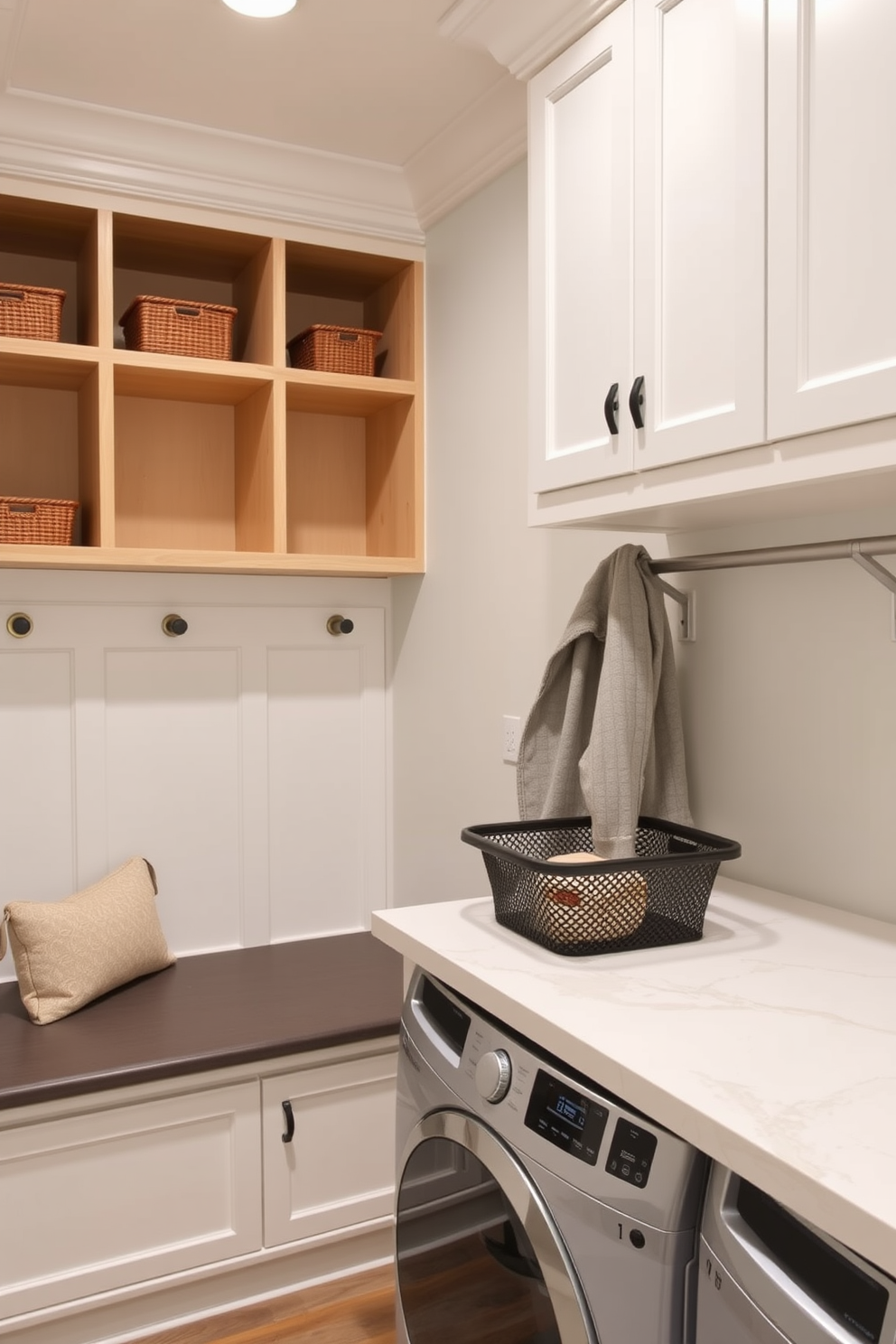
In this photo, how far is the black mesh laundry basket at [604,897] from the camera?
133 cm

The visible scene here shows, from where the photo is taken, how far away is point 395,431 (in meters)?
2.77

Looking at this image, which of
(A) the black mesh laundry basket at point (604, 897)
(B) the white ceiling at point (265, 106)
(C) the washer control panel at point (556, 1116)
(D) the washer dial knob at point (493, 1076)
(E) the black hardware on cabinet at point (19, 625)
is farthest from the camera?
(E) the black hardware on cabinet at point (19, 625)

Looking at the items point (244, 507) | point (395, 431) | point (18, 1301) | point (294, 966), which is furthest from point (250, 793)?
point (18, 1301)

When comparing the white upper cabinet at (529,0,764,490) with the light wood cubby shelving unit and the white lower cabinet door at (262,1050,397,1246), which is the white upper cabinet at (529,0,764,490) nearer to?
the light wood cubby shelving unit

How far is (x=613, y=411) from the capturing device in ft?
4.91

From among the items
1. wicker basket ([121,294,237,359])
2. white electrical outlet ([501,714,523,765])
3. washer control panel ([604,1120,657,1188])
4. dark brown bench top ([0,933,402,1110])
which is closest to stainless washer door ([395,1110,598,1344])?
washer control panel ([604,1120,657,1188])

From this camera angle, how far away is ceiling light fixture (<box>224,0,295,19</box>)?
5.90 ft

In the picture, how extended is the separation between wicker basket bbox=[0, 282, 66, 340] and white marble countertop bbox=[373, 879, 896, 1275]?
1545 mm

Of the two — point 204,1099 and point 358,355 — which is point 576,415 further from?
point 204,1099

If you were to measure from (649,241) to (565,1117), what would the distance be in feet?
3.66

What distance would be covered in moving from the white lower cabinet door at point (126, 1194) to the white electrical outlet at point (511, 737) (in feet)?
2.81

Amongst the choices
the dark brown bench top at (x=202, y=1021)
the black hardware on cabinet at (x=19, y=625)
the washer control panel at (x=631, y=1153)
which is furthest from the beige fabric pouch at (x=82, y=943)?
the washer control panel at (x=631, y=1153)

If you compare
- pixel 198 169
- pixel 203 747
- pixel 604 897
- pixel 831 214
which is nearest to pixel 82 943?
pixel 203 747

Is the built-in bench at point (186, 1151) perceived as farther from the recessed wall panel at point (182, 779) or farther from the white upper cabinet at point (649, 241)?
the white upper cabinet at point (649, 241)
